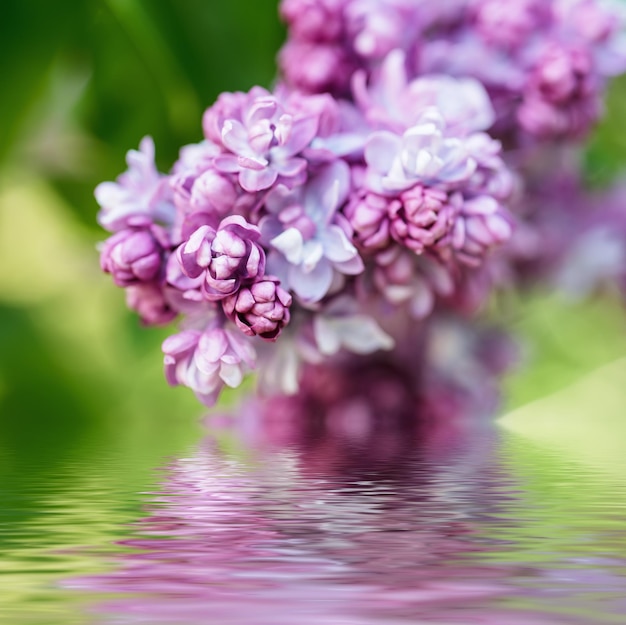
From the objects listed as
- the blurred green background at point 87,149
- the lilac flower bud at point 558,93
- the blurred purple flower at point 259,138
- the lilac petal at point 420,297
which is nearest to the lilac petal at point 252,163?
the blurred purple flower at point 259,138

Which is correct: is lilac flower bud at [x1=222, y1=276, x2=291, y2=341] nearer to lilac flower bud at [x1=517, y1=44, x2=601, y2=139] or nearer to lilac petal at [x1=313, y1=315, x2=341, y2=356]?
lilac petal at [x1=313, y1=315, x2=341, y2=356]

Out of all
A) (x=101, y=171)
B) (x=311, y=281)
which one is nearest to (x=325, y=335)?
(x=311, y=281)

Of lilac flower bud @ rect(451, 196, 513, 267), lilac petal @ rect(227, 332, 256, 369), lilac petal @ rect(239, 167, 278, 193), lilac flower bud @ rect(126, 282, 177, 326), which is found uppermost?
lilac petal @ rect(239, 167, 278, 193)

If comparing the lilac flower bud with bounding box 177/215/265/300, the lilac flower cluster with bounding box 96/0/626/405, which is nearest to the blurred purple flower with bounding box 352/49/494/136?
the lilac flower cluster with bounding box 96/0/626/405

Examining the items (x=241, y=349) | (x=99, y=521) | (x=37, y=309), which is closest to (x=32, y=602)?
(x=99, y=521)

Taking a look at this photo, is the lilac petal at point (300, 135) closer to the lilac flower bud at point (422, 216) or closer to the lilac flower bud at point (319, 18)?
the lilac flower bud at point (422, 216)

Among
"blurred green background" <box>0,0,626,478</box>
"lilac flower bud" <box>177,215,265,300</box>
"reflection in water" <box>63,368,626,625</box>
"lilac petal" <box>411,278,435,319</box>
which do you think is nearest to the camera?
"reflection in water" <box>63,368,626,625</box>

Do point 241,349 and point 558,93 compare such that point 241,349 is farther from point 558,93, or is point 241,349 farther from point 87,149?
point 87,149
